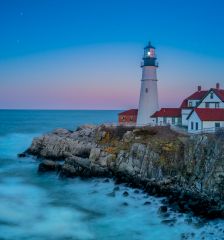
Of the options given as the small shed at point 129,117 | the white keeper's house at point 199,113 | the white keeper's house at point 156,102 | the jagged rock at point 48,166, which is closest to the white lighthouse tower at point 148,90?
the white keeper's house at point 156,102

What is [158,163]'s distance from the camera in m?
21.4

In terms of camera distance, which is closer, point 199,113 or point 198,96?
point 199,113

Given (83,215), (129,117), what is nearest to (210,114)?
(129,117)

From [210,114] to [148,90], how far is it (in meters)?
8.63

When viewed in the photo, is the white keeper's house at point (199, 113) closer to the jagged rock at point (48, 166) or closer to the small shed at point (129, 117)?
the small shed at point (129, 117)

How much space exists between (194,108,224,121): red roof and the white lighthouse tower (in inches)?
304

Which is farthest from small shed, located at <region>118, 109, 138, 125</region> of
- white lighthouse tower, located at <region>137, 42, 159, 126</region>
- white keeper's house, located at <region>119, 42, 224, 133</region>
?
white lighthouse tower, located at <region>137, 42, 159, 126</region>

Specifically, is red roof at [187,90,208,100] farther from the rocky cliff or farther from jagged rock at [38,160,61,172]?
jagged rock at [38,160,61,172]

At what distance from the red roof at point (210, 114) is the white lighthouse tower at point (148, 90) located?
7722 mm

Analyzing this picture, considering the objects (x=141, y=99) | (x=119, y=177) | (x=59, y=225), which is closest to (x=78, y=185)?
(x=119, y=177)

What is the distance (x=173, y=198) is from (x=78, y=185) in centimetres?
656

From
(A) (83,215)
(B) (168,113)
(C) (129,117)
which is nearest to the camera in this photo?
(A) (83,215)

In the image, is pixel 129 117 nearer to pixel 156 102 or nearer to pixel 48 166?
pixel 156 102

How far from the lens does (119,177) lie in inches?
874
